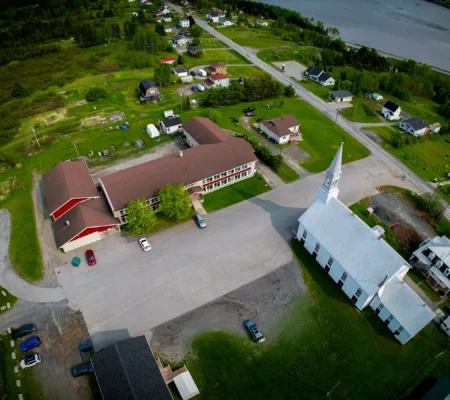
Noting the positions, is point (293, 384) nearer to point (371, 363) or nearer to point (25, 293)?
point (371, 363)

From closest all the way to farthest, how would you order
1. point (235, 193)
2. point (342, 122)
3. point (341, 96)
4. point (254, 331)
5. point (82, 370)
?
point (82, 370)
point (254, 331)
point (235, 193)
point (342, 122)
point (341, 96)

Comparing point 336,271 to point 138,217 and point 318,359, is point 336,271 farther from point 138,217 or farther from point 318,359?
point 138,217

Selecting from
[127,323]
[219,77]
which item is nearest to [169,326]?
[127,323]

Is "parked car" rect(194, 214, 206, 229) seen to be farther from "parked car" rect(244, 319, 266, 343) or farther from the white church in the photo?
"parked car" rect(244, 319, 266, 343)

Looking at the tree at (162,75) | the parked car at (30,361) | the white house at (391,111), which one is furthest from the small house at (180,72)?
the parked car at (30,361)

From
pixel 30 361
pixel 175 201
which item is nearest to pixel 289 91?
pixel 175 201

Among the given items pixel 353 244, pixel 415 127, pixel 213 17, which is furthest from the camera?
pixel 213 17

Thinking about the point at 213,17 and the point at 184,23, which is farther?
the point at 213,17
